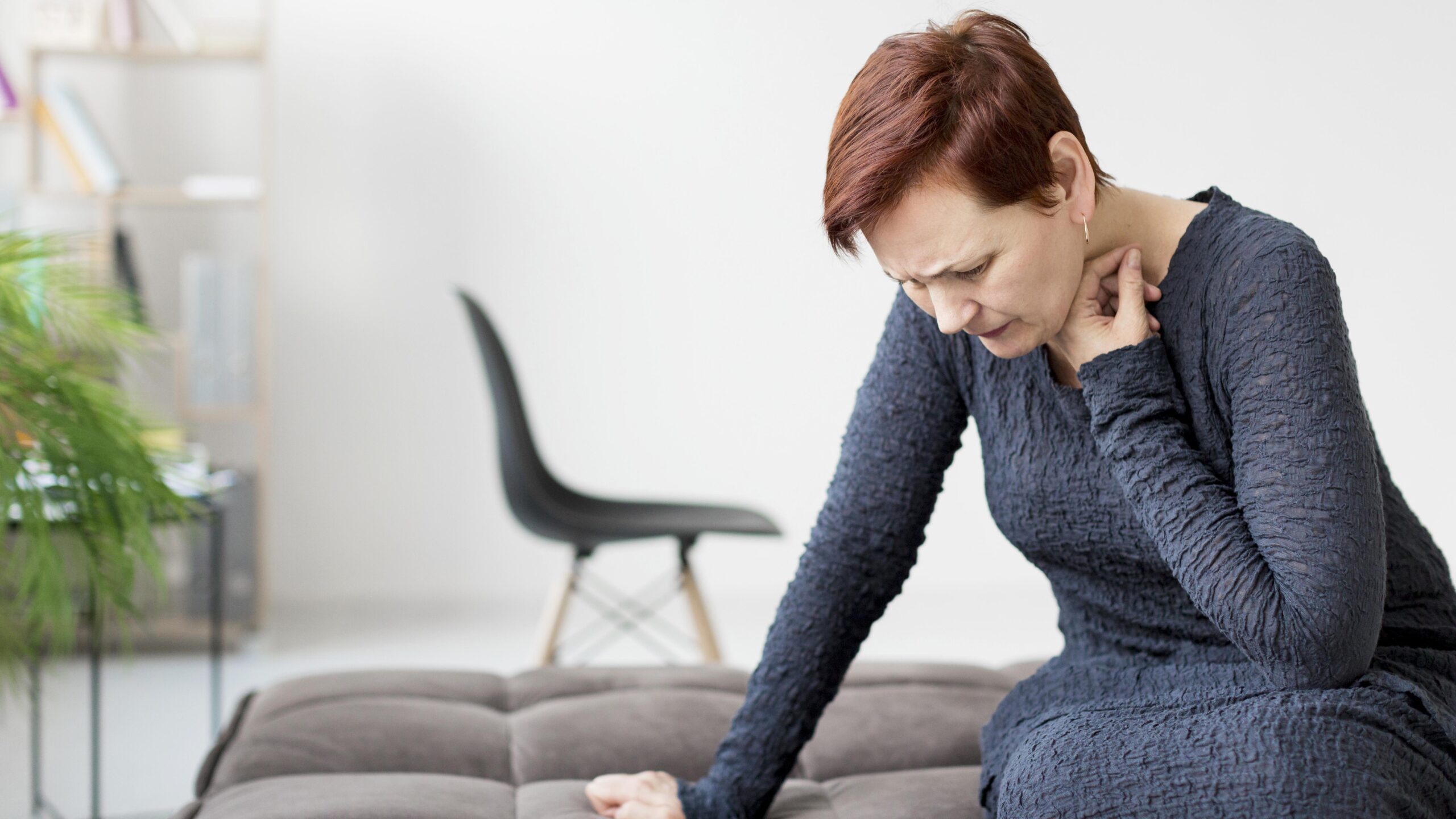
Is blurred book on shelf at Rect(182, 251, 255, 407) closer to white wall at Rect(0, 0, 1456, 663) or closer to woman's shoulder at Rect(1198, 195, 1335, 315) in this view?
white wall at Rect(0, 0, 1456, 663)

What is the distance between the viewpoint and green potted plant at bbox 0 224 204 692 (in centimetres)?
147

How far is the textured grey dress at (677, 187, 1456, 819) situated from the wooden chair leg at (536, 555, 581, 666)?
144cm

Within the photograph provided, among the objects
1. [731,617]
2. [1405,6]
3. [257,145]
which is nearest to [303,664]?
[731,617]

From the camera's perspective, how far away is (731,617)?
407cm

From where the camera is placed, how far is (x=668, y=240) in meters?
4.18

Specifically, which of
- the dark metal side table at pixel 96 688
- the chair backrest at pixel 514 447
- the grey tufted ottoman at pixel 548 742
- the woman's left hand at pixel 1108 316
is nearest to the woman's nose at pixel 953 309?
the woman's left hand at pixel 1108 316

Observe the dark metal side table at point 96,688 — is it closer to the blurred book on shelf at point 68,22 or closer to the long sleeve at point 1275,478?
the long sleeve at point 1275,478

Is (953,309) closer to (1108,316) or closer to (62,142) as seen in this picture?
(1108,316)

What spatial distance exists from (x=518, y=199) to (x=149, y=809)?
7.28ft

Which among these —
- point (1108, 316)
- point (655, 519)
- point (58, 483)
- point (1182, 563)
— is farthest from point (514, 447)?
point (1182, 563)

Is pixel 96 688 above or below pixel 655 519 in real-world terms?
below

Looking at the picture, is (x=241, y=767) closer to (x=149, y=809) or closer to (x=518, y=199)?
(x=149, y=809)

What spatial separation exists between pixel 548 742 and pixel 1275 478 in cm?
85

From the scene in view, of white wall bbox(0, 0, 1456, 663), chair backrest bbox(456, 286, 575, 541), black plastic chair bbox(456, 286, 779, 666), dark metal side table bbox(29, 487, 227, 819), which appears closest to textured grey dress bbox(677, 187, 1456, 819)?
dark metal side table bbox(29, 487, 227, 819)
